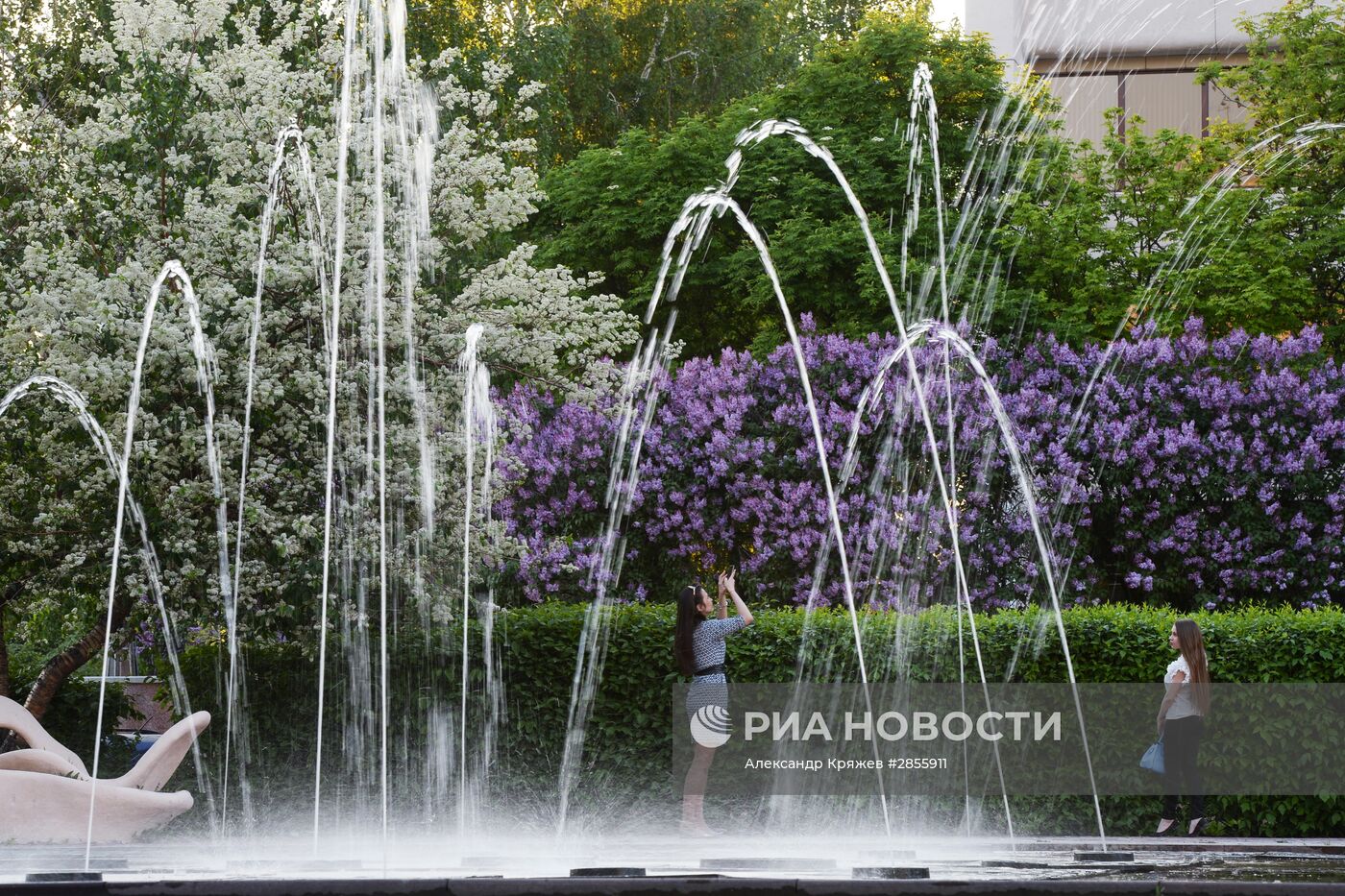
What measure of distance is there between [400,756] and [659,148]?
54.4 feet

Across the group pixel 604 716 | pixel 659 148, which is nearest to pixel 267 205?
pixel 604 716

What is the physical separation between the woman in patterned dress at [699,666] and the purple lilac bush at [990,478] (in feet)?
19.5

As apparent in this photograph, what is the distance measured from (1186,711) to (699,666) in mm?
3236

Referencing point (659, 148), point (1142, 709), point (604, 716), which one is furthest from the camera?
point (659, 148)

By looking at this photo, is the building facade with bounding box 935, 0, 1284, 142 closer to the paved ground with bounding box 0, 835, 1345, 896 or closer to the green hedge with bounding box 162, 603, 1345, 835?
the green hedge with bounding box 162, 603, 1345, 835

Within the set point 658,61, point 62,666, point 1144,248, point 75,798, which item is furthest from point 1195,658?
point 658,61

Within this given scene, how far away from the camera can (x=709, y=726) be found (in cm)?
962

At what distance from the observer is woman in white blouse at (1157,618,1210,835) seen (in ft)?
31.7

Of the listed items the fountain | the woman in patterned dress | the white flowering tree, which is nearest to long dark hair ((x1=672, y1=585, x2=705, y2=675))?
the woman in patterned dress

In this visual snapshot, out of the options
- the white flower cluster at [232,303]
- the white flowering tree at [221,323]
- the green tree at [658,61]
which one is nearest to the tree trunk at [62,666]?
the white flowering tree at [221,323]

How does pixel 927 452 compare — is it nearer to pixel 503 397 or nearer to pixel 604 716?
pixel 503 397

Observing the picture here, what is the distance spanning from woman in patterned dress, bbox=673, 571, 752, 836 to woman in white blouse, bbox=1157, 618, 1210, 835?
9.52ft

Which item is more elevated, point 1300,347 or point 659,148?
point 659,148

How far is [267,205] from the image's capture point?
37.2 feet
